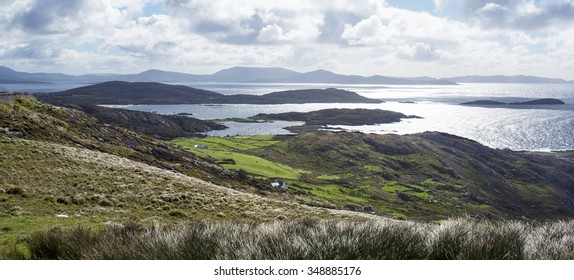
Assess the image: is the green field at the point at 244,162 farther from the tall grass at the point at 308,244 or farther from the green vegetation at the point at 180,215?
the tall grass at the point at 308,244

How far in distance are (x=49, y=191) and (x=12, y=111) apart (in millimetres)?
27291

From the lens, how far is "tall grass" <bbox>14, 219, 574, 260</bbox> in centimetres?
704

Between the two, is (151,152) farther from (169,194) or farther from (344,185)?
(344,185)

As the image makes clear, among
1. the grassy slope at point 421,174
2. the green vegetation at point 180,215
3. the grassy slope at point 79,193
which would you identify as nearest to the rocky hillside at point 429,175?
the grassy slope at point 421,174

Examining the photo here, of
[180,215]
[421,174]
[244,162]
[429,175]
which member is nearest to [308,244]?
[180,215]

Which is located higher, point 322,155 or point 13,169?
point 13,169

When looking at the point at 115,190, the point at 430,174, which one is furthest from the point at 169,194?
the point at 430,174

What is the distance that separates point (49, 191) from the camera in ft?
75.5

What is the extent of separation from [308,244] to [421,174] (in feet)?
459

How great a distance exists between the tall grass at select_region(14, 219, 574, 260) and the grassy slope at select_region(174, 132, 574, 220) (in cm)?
7128

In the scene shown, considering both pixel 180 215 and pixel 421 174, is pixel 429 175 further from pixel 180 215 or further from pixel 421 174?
pixel 180 215

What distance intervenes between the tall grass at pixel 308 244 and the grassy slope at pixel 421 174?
2806 inches

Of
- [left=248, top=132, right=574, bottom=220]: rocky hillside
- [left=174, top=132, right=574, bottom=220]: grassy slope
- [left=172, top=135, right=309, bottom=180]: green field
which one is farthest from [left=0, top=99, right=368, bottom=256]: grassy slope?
[left=248, top=132, right=574, bottom=220]: rocky hillside

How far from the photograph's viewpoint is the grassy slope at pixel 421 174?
99062 mm
